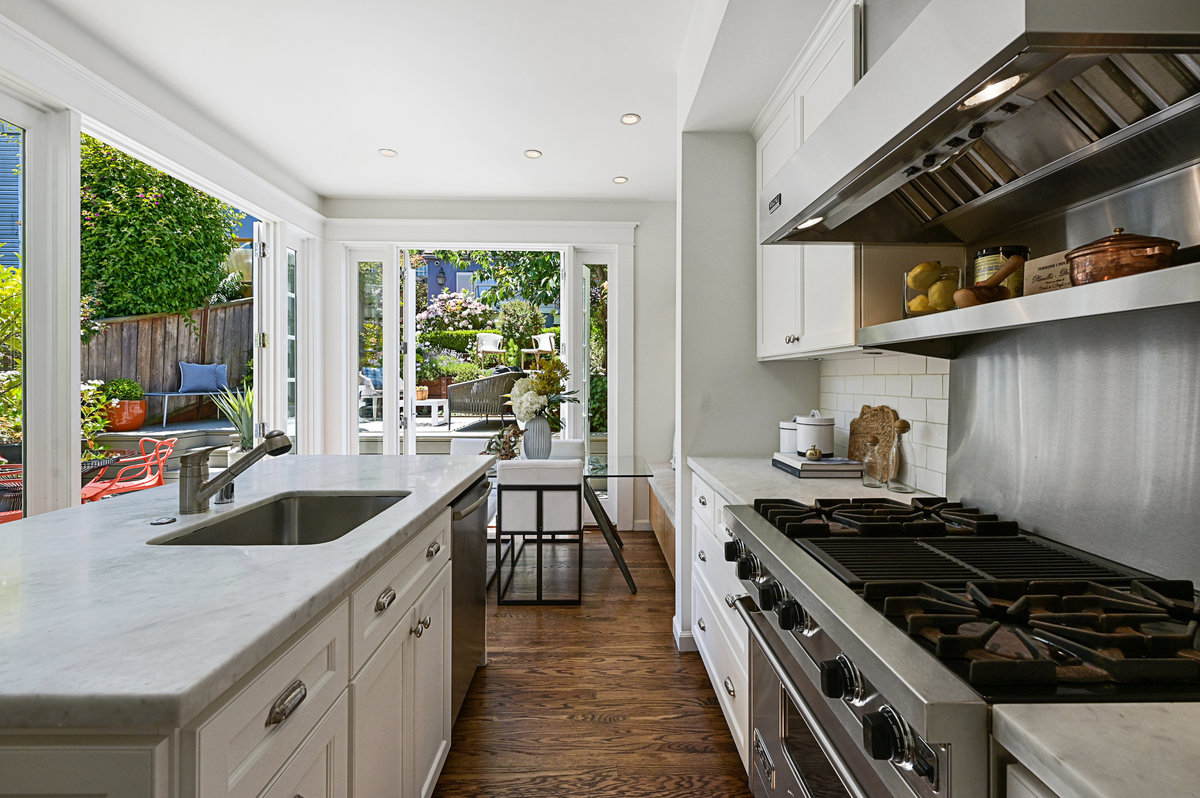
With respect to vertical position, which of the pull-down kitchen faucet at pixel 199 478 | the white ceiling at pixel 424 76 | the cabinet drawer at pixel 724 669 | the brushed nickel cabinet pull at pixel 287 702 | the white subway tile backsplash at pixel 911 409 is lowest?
the cabinet drawer at pixel 724 669

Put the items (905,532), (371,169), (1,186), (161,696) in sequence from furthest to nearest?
1. (371,169)
2. (1,186)
3. (905,532)
4. (161,696)

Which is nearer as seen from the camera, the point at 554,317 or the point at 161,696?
the point at 161,696

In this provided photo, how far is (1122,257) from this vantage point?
3.16 ft

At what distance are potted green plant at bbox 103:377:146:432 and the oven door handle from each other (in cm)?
580

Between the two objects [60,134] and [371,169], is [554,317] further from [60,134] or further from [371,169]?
[60,134]

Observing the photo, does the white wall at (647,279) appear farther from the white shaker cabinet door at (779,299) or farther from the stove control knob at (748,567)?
the stove control knob at (748,567)

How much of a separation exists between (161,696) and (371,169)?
14.0 ft

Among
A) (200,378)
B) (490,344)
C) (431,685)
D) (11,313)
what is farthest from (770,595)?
(490,344)

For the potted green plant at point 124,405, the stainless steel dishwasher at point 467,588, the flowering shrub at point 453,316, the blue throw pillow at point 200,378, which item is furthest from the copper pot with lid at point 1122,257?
the flowering shrub at point 453,316

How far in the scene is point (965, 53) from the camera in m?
0.79

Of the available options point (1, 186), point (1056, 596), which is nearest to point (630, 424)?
point (1, 186)

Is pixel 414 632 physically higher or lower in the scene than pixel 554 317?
lower

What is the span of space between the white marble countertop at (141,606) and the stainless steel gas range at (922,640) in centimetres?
79

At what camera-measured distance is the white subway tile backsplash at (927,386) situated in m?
1.92
